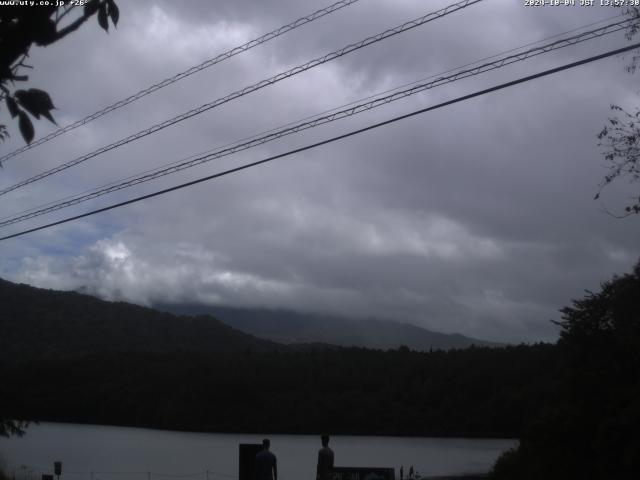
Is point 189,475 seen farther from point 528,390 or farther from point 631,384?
point 528,390

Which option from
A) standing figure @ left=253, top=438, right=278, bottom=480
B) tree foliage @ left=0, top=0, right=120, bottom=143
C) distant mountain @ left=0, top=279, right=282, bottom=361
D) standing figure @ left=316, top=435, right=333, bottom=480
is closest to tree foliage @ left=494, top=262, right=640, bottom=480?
standing figure @ left=316, top=435, right=333, bottom=480

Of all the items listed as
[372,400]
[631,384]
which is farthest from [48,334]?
[631,384]

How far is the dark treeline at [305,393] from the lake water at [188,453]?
382 centimetres

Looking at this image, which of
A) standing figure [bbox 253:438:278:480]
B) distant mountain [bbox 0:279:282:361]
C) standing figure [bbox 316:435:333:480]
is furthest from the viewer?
distant mountain [bbox 0:279:282:361]

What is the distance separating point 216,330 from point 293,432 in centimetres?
6586

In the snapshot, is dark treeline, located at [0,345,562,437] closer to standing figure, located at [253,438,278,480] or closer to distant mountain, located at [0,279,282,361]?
distant mountain, located at [0,279,282,361]

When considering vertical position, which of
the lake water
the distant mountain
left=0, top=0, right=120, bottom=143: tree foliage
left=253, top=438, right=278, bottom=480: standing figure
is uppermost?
Result: the distant mountain

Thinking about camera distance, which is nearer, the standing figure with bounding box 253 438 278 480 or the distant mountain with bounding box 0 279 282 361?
the standing figure with bounding box 253 438 278 480

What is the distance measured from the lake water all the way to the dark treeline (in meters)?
3.82

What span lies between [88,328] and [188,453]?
2156 inches

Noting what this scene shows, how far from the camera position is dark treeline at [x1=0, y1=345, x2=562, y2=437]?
106750mm

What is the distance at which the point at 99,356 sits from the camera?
375 feet

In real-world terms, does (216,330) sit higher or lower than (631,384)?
higher

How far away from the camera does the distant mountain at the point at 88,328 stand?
87.8m
